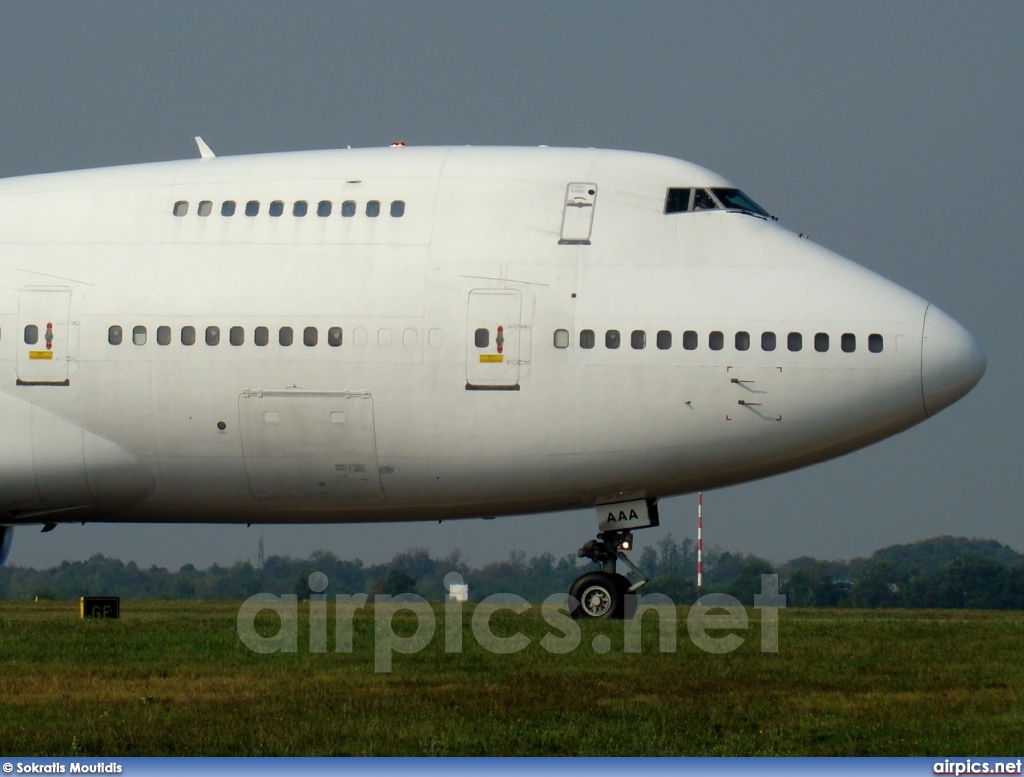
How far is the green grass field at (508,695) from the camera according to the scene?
13.5 metres

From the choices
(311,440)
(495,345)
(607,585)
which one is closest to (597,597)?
(607,585)

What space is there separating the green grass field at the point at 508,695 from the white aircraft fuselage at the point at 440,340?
328cm

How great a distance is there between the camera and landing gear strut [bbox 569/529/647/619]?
25.7 metres

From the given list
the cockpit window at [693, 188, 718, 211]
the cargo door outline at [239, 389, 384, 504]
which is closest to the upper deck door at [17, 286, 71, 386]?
the cargo door outline at [239, 389, 384, 504]

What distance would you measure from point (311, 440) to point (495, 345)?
11.1ft

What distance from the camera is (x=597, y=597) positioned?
25.8 meters

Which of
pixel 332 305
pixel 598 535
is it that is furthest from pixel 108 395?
pixel 598 535

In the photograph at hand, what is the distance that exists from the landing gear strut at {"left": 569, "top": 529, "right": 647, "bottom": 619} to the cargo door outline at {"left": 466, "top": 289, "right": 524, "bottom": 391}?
3.22 metres

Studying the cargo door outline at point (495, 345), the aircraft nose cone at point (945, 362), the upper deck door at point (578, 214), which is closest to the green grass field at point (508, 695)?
the aircraft nose cone at point (945, 362)

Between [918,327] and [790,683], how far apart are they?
901cm

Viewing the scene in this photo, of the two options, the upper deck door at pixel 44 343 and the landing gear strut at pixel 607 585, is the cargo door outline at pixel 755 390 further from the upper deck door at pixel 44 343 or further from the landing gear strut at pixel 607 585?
the upper deck door at pixel 44 343

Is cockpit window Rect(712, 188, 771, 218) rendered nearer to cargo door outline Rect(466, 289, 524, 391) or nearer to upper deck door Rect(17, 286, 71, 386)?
cargo door outline Rect(466, 289, 524, 391)

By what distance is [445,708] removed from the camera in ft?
50.4

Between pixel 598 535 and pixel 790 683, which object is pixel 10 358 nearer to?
pixel 598 535
